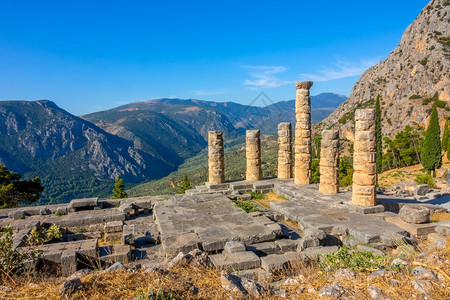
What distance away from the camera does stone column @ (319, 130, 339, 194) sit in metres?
14.7

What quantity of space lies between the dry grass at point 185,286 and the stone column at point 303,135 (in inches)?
438

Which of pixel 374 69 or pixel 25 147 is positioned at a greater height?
pixel 374 69

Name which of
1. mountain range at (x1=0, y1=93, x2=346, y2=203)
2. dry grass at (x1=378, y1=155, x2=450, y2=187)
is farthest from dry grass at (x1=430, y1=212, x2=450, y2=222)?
mountain range at (x1=0, y1=93, x2=346, y2=203)

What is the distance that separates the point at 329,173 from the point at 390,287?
10234 millimetres

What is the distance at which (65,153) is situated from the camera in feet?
320

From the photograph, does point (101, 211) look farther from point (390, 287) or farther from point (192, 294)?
point (390, 287)

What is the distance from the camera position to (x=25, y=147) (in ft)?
307

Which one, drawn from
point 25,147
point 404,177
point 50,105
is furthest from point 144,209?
point 50,105

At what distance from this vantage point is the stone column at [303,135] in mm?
16859

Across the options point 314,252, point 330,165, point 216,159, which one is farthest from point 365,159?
point 216,159

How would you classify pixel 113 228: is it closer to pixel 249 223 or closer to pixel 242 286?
pixel 249 223

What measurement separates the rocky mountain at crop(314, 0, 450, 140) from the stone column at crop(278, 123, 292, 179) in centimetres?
5210

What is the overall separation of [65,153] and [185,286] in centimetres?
10488

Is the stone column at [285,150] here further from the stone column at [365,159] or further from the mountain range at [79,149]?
the mountain range at [79,149]
